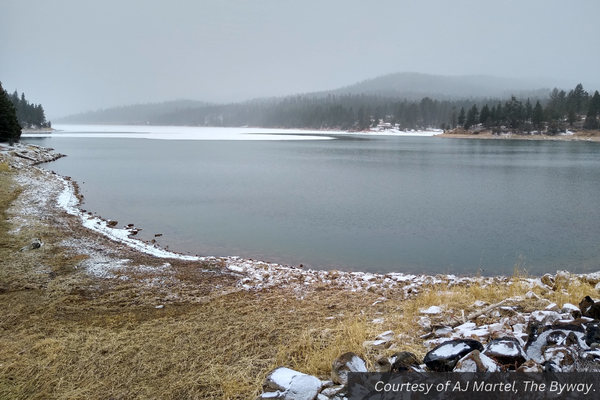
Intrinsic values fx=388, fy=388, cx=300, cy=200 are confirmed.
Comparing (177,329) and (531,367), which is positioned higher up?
(531,367)

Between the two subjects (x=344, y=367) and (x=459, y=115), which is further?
(x=459, y=115)

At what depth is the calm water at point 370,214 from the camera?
40.2 feet

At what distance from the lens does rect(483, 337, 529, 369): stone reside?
3.62 metres

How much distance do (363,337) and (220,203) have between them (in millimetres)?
16425

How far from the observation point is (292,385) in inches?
143

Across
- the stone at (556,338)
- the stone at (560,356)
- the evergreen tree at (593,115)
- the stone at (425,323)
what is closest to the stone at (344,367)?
the stone at (425,323)

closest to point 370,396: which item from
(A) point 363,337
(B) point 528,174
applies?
(A) point 363,337

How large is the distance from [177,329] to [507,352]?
162 inches

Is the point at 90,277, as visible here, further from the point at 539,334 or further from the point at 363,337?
the point at 539,334

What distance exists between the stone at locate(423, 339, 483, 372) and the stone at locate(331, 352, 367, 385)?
643 mm

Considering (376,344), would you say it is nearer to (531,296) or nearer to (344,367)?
(344,367)

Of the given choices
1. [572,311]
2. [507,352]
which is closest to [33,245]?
[507,352]

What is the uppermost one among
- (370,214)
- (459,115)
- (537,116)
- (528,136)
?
(459,115)

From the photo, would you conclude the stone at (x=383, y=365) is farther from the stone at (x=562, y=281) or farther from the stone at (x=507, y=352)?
the stone at (x=562, y=281)
